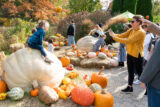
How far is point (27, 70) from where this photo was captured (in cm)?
312

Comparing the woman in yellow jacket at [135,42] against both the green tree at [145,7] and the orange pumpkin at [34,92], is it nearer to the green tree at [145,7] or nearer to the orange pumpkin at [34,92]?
the orange pumpkin at [34,92]

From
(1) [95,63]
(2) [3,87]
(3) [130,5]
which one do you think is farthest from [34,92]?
(3) [130,5]

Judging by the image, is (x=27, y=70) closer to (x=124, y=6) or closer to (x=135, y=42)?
(x=135, y=42)

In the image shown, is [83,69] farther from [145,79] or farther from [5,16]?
[5,16]

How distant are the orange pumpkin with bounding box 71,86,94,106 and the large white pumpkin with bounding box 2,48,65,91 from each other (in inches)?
24.7

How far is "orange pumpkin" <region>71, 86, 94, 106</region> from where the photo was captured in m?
3.07

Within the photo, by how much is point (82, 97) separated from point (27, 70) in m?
1.26

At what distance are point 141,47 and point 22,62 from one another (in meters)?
2.70

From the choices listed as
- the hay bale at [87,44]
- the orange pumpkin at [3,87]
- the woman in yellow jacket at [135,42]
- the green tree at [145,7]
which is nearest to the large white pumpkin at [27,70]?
the orange pumpkin at [3,87]

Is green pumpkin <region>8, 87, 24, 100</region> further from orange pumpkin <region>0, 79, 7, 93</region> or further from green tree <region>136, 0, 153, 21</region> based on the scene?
green tree <region>136, 0, 153, 21</region>

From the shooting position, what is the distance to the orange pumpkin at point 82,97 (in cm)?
307

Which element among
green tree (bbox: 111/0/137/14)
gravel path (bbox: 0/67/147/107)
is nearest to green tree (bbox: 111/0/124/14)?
green tree (bbox: 111/0/137/14)

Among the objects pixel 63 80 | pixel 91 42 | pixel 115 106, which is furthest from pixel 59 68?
pixel 91 42

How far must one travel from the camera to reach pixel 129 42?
11.2 feet
